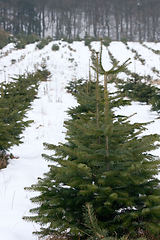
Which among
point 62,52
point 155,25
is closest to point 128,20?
point 155,25

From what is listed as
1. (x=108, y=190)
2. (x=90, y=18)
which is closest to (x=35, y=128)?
(x=108, y=190)

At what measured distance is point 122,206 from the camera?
1677mm

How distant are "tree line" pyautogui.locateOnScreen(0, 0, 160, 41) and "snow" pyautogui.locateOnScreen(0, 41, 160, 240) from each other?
70.5 feet

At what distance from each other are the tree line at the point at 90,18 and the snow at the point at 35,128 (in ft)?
70.5

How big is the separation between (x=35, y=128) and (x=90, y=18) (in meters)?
41.0

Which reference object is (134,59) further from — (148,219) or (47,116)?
(148,219)

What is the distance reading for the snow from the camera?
7.30 ft

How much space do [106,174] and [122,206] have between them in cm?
42

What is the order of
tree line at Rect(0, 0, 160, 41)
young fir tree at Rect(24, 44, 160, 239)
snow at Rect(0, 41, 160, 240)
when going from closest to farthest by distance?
young fir tree at Rect(24, 44, 160, 239)
snow at Rect(0, 41, 160, 240)
tree line at Rect(0, 0, 160, 41)

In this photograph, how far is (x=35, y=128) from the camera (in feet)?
20.6

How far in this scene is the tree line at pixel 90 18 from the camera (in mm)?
38656

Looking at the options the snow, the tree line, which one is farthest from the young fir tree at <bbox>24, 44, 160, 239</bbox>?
the tree line

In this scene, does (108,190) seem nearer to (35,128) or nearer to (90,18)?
(35,128)

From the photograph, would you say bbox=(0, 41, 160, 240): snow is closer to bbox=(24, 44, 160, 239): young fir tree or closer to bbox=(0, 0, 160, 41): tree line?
bbox=(24, 44, 160, 239): young fir tree
